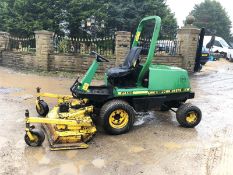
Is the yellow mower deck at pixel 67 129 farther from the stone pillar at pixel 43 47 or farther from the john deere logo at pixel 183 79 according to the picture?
the stone pillar at pixel 43 47

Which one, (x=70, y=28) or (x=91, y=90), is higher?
(x=70, y=28)

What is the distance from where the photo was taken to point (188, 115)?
6828 mm

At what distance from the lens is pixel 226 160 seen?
5309 mm

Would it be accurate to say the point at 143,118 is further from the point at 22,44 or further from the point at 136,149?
the point at 22,44

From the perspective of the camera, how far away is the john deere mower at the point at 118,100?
5.65m

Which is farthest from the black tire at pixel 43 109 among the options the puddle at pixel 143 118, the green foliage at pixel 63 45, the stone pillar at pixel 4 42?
the stone pillar at pixel 4 42

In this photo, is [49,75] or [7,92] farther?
[49,75]

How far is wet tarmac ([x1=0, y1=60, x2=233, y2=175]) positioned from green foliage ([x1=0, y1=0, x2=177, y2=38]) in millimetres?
9585

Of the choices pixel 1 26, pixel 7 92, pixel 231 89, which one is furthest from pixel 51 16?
pixel 231 89

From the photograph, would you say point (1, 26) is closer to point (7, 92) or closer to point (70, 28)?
point (70, 28)

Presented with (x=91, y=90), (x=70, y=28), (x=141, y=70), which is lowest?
(x=91, y=90)

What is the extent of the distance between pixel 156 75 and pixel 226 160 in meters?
2.12

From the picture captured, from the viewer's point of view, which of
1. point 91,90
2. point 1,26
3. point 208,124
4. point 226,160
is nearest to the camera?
point 226,160

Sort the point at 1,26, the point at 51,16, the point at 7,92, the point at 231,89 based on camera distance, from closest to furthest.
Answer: the point at 7,92 → the point at 231,89 → the point at 51,16 → the point at 1,26
